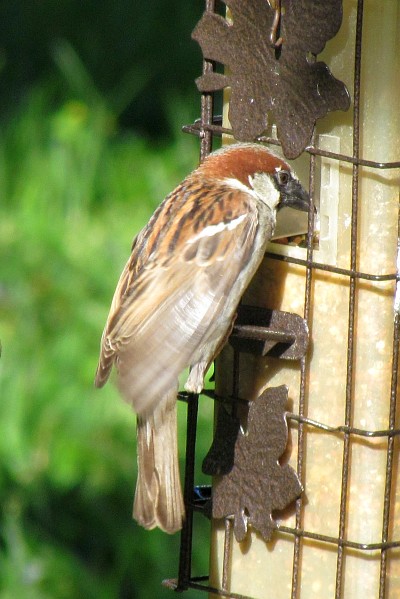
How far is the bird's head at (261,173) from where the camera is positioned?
2777 mm

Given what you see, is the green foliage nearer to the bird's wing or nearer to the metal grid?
the metal grid

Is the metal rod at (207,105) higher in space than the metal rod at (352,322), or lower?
higher

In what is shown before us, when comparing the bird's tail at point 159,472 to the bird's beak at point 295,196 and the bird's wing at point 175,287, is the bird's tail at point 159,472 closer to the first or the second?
the bird's wing at point 175,287

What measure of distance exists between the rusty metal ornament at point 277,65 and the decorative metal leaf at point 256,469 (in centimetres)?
55

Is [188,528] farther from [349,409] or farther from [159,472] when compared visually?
[349,409]

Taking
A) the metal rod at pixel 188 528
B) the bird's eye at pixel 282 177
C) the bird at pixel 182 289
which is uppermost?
the bird's eye at pixel 282 177

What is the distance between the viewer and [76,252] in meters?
4.70

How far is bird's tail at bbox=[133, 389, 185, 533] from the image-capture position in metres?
2.75

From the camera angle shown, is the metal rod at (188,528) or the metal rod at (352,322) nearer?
the metal rod at (352,322)

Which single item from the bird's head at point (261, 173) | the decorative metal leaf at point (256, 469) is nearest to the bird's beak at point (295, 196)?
the bird's head at point (261, 173)

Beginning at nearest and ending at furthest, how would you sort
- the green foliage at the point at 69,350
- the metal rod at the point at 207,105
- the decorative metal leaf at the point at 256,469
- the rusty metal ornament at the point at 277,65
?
the rusty metal ornament at the point at 277,65, the decorative metal leaf at the point at 256,469, the metal rod at the point at 207,105, the green foliage at the point at 69,350

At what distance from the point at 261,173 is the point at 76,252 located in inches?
77.0

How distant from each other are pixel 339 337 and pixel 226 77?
0.61 metres

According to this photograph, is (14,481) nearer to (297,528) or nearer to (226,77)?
(297,528)
